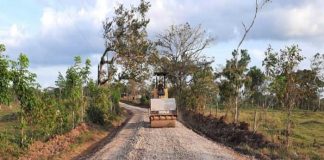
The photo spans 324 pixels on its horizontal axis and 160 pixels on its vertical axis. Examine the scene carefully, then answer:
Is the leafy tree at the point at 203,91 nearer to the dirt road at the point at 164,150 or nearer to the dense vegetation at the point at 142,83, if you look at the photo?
the dense vegetation at the point at 142,83

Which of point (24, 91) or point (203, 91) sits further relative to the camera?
point (203, 91)

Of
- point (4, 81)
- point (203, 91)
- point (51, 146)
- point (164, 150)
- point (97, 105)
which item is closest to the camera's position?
point (4, 81)

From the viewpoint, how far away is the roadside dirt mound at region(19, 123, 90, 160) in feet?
64.4

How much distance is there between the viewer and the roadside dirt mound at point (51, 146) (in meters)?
19.6

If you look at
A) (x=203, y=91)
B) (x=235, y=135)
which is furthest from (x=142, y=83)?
(x=235, y=135)

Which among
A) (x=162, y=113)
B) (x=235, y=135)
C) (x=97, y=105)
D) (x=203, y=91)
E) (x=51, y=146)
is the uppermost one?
(x=203, y=91)

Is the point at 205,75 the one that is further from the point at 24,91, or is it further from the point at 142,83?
the point at 24,91

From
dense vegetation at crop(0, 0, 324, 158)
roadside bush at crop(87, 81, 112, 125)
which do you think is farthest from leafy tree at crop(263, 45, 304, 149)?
roadside bush at crop(87, 81, 112, 125)

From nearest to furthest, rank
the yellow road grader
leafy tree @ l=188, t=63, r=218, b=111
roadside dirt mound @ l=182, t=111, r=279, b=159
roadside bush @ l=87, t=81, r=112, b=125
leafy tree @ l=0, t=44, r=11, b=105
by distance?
1. leafy tree @ l=0, t=44, r=11, b=105
2. roadside dirt mound @ l=182, t=111, r=279, b=159
3. the yellow road grader
4. roadside bush @ l=87, t=81, r=112, b=125
5. leafy tree @ l=188, t=63, r=218, b=111

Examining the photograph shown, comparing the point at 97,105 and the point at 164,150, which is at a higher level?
the point at 97,105

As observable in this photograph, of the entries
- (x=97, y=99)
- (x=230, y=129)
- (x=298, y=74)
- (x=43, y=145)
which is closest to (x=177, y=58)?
(x=97, y=99)

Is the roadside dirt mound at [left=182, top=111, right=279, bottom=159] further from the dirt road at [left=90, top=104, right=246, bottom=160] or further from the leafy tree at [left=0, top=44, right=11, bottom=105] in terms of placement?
the leafy tree at [left=0, top=44, right=11, bottom=105]

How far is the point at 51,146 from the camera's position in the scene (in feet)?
73.1

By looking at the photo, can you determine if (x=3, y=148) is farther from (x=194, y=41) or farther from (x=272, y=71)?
(x=194, y=41)
